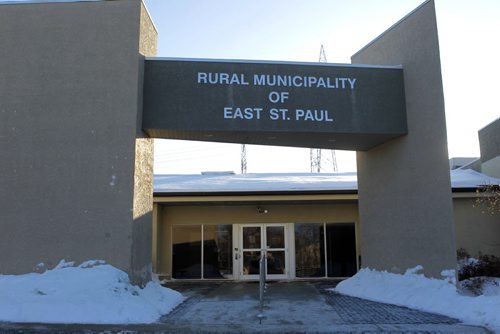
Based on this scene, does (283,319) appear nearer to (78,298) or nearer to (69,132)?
(78,298)

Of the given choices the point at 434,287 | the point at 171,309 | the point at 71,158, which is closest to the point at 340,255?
the point at 434,287

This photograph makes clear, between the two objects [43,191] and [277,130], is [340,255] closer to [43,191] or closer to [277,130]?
[277,130]

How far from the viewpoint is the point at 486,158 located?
64.2 feet

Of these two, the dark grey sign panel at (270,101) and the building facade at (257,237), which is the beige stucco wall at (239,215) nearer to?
the building facade at (257,237)

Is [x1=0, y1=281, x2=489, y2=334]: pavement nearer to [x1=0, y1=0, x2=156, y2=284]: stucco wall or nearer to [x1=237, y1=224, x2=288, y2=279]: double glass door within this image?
[x1=0, y1=0, x2=156, y2=284]: stucco wall

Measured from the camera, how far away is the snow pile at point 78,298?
8.75 metres

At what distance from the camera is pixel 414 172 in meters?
11.4

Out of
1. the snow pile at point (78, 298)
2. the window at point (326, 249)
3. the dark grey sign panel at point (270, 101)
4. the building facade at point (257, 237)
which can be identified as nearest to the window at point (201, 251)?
the building facade at point (257, 237)

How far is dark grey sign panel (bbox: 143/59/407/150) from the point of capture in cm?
1115

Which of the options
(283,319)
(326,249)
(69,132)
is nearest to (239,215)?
(326,249)

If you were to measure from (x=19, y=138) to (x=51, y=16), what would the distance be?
8.97 ft

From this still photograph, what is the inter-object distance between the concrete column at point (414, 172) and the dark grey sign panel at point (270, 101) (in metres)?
0.53

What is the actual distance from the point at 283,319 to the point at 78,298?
12.4ft

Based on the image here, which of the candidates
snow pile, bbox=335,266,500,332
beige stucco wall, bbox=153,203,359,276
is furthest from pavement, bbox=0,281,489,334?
beige stucco wall, bbox=153,203,359,276
